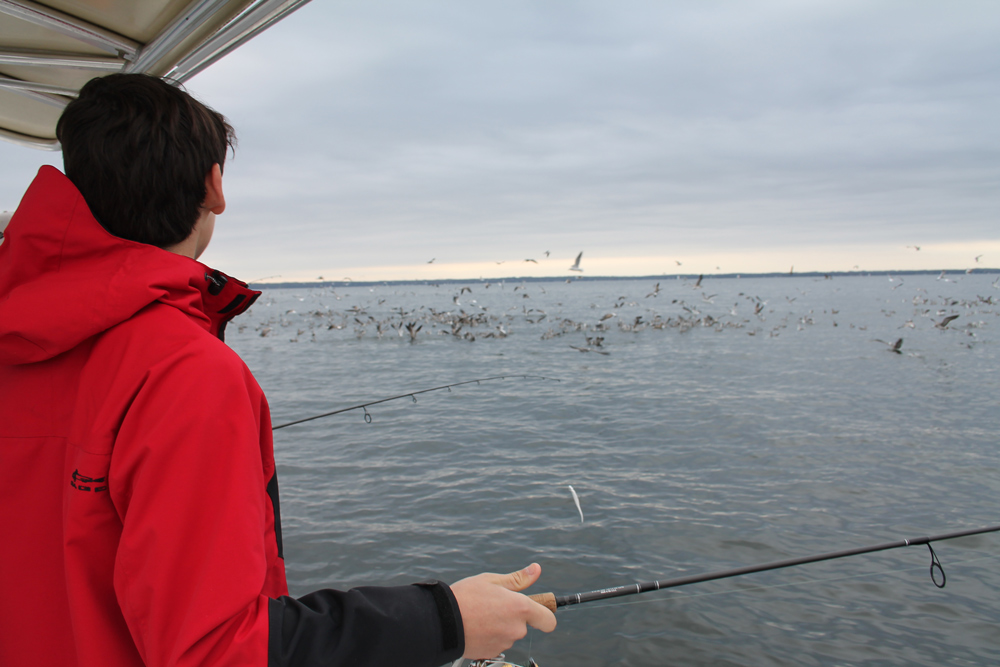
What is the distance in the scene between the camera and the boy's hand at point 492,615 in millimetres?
1245

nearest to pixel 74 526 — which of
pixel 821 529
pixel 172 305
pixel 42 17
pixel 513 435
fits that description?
pixel 172 305

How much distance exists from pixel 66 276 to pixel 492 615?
1.10 meters

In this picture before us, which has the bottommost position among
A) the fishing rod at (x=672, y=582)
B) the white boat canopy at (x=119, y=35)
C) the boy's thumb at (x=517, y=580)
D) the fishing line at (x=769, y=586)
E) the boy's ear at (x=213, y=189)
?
the fishing line at (x=769, y=586)

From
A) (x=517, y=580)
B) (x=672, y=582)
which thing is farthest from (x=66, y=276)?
(x=672, y=582)

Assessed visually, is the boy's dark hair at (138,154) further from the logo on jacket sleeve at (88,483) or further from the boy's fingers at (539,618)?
the boy's fingers at (539,618)

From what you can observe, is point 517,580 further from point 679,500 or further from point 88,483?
point 679,500

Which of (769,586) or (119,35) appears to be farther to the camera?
(769,586)

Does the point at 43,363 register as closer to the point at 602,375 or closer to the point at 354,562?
the point at 354,562

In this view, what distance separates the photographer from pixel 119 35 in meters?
2.77

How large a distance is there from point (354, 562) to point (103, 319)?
6321 millimetres

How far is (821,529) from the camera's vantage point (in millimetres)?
7527

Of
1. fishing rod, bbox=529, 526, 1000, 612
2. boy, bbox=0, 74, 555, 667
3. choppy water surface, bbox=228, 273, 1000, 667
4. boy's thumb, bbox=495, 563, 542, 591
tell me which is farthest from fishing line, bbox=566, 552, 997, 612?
boy, bbox=0, 74, 555, 667

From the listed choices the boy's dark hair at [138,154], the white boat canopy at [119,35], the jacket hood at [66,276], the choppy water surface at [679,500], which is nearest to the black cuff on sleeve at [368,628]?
the jacket hood at [66,276]

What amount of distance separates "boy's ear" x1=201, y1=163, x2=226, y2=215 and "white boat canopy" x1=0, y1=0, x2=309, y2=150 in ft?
4.21
